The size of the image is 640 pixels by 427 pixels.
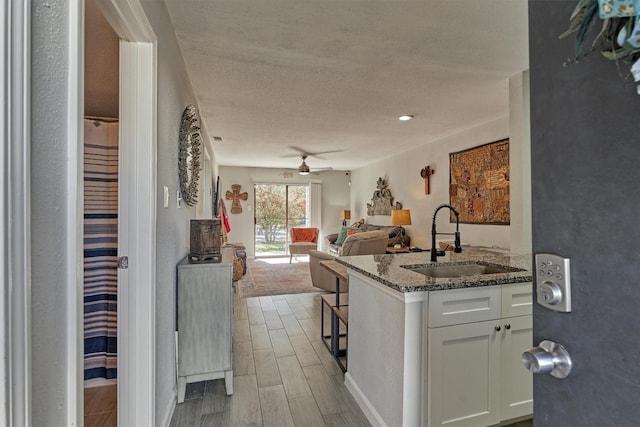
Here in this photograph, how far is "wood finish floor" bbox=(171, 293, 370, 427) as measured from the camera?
1867 millimetres

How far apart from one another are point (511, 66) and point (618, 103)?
251 cm

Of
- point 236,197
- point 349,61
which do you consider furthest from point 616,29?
point 236,197

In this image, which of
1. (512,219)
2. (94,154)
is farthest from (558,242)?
(512,219)

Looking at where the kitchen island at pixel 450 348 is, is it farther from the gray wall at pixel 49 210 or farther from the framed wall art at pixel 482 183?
the framed wall art at pixel 482 183

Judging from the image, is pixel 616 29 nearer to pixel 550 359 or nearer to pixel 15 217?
pixel 550 359

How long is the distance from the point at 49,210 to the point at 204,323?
156cm

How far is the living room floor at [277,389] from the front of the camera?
1.87 meters

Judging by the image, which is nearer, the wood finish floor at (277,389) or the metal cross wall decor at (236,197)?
the wood finish floor at (277,389)

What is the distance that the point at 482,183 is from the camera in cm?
411

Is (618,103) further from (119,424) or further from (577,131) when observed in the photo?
(119,424)

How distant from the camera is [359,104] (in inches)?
134

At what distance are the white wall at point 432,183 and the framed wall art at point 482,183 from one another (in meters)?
0.10

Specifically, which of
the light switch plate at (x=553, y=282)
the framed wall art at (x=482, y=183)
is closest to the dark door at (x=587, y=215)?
the light switch plate at (x=553, y=282)

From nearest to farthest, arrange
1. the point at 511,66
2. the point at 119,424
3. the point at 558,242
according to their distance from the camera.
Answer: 1. the point at 558,242
2. the point at 119,424
3. the point at 511,66
